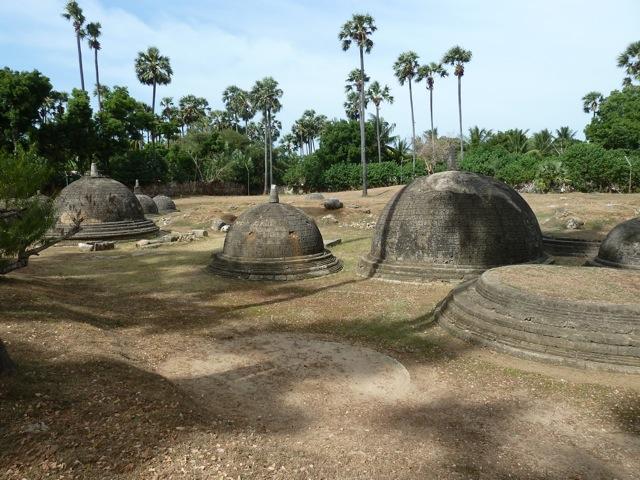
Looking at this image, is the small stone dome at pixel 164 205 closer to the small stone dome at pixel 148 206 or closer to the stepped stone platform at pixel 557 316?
the small stone dome at pixel 148 206

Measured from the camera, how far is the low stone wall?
51.0 metres

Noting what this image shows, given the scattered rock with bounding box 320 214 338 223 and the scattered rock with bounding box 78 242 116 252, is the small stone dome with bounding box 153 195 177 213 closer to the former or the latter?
the scattered rock with bounding box 78 242 116 252

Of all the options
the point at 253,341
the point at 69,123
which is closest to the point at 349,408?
the point at 253,341

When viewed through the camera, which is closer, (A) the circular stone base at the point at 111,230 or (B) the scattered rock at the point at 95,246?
(B) the scattered rock at the point at 95,246

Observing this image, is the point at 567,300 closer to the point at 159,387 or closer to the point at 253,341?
the point at 253,341

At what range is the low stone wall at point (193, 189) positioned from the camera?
5097 centimetres

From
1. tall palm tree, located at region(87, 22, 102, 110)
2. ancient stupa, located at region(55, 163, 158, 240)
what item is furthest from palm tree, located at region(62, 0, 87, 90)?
ancient stupa, located at region(55, 163, 158, 240)

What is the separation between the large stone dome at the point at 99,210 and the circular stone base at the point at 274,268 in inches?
479

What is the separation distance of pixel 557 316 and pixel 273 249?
999 centimetres

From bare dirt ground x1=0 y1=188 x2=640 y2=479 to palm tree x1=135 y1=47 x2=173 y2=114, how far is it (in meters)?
60.0

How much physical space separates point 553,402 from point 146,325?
28.6 feet

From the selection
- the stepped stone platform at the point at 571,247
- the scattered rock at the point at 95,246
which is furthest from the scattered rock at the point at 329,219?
the stepped stone platform at the point at 571,247

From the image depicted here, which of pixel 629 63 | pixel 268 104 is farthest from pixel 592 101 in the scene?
pixel 268 104

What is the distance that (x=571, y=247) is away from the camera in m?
18.5
